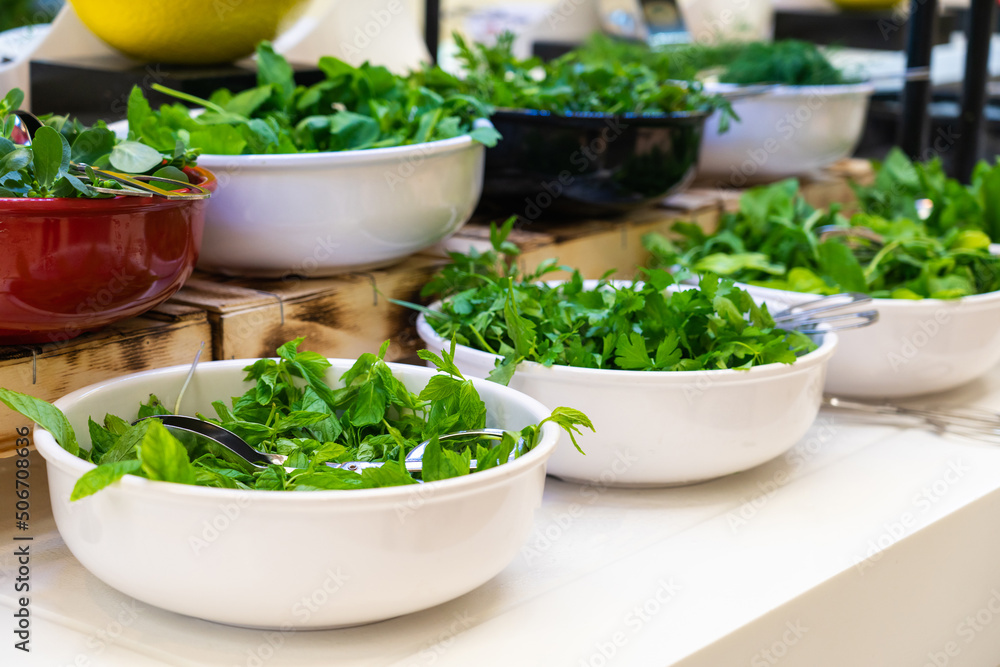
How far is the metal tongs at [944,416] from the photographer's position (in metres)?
0.86

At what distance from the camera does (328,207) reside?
2.35 ft

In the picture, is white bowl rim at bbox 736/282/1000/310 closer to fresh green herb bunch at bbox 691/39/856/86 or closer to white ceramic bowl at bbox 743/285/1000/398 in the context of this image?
white ceramic bowl at bbox 743/285/1000/398

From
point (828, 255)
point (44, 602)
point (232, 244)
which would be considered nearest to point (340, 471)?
point (44, 602)

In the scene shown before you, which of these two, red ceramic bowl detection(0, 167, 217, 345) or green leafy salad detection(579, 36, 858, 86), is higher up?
green leafy salad detection(579, 36, 858, 86)

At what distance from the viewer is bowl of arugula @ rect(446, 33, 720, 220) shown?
917 millimetres

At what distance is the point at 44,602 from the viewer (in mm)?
556

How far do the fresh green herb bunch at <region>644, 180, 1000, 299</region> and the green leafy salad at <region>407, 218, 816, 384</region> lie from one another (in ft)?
0.51

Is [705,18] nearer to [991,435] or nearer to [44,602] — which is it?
[991,435]

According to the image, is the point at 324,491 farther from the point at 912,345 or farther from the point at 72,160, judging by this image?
the point at 912,345

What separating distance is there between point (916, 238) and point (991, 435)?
216mm

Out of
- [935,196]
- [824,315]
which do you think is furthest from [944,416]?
[935,196]

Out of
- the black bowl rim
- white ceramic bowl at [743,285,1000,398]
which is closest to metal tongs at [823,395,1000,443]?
white ceramic bowl at [743,285,1000,398]

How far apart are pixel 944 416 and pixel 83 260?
0.70 m

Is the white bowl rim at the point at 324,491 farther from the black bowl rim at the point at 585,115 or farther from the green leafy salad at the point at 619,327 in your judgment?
the black bowl rim at the point at 585,115
